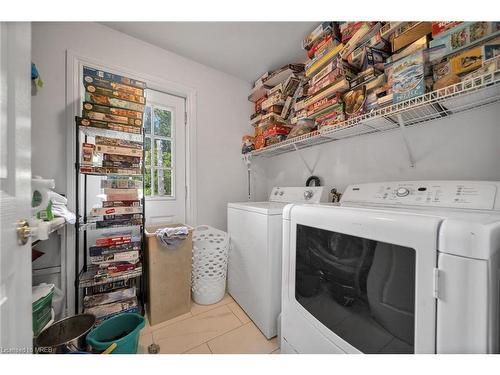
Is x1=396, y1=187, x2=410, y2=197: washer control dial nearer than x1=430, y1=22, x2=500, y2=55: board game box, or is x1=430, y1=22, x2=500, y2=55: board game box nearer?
x1=430, y1=22, x2=500, y2=55: board game box

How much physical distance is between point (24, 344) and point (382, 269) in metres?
1.12

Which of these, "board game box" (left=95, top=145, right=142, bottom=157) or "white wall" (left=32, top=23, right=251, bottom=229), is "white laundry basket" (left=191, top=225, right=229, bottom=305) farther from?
"board game box" (left=95, top=145, right=142, bottom=157)

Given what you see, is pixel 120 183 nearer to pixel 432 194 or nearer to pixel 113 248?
pixel 113 248

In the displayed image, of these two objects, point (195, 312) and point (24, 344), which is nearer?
point (24, 344)

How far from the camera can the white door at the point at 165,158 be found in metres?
1.83

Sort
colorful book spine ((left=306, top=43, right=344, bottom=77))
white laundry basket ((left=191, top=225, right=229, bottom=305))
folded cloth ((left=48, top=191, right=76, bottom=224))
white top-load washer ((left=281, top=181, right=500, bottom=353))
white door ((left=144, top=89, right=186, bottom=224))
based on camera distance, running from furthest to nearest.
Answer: white door ((left=144, top=89, right=186, bottom=224))
white laundry basket ((left=191, top=225, right=229, bottom=305))
colorful book spine ((left=306, top=43, right=344, bottom=77))
folded cloth ((left=48, top=191, right=76, bottom=224))
white top-load washer ((left=281, top=181, right=500, bottom=353))

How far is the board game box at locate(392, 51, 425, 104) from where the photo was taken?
0.90 metres

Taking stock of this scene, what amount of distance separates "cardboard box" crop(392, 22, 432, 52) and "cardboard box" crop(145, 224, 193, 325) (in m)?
1.82

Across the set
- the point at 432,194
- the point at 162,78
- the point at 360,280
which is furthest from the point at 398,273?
the point at 162,78

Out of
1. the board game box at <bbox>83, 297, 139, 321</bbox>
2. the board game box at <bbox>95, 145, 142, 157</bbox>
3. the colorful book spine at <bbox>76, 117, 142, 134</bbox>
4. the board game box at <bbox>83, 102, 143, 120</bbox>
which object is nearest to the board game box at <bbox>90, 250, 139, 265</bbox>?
the board game box at <bbox>83, 297, 139, 321</bbox>

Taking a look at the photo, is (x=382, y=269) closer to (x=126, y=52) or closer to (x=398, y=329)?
(x=398, y=329)
